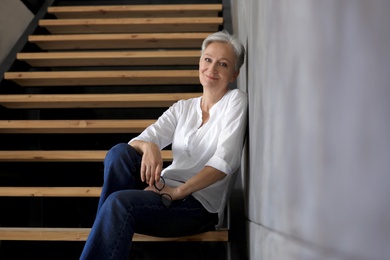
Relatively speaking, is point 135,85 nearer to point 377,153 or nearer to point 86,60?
point 86,60

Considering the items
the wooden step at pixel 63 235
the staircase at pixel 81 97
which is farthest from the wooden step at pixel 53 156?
the wooden step at pixel 63 235

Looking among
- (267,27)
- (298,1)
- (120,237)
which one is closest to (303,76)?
(298,1)

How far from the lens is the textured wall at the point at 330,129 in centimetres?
53

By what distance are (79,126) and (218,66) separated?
46.3 inches

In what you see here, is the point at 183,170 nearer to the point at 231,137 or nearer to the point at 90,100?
the point at 231,137

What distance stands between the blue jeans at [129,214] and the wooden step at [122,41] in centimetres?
176

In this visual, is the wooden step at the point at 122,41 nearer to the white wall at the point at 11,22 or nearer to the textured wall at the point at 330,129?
the white wall at the point at 11,22

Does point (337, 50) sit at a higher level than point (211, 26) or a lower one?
lower

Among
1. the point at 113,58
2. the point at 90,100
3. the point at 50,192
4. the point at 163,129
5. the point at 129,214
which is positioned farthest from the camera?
the point at 113,58

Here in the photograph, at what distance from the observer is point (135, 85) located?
323cm

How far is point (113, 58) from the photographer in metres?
3.27

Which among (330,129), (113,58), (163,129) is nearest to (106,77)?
(113,58)

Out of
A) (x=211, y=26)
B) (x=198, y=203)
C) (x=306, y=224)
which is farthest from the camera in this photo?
(x=211, y=26)

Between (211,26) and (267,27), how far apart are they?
2424mm
